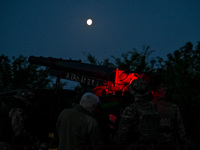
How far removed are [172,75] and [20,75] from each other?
69.0 ft

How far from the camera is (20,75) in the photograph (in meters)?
25.3

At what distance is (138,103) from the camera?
2604mm

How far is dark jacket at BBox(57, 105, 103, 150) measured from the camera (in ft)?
7.09

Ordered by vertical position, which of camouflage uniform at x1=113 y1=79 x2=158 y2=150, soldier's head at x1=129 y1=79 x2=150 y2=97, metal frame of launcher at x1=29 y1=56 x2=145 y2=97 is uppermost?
metal frame of launcher at x1=29 y1=56 x2=145 y2=97

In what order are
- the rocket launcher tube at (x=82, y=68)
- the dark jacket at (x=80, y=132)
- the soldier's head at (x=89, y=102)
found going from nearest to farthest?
the dark jacket at (x=80, y=132), the soldier's head at (x=89, y=102), the rocket launcher tube at (x=82, y=68)

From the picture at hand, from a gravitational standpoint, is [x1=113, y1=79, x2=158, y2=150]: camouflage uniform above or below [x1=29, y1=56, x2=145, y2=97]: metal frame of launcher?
below

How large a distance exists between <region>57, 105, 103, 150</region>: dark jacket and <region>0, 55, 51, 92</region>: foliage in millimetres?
24814

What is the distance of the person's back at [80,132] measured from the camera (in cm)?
216

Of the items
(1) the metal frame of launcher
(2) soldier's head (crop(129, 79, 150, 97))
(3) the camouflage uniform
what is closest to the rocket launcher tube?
(1) the metal frame of launcher

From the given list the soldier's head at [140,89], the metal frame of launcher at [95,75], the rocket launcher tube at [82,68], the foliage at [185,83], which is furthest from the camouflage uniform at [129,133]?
the foliage at [185,83]

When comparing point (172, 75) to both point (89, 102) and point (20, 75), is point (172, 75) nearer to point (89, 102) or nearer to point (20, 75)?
point (89, 102)

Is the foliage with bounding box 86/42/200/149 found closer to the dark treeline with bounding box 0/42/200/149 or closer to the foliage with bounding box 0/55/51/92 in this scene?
the dark treeline with bounding box 0/42/200/149

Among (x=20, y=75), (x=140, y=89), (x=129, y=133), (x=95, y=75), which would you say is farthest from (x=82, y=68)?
(x=20, y=75)

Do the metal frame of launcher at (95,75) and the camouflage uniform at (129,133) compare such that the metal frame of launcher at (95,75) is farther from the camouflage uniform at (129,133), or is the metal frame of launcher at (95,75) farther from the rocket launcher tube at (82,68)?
the camouflage uniform at (129,133)
